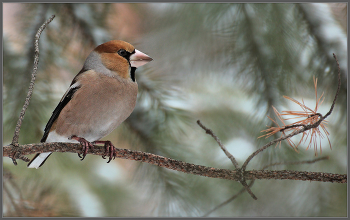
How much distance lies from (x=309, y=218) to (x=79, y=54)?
2.97 ft

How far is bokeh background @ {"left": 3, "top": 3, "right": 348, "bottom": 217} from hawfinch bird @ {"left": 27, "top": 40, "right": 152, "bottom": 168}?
0.21 feet

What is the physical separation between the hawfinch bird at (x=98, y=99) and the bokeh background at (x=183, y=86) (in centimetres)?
6

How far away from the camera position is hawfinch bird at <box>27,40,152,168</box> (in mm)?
875

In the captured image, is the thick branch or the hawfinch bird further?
the hawfinch bird

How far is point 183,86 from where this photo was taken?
1078mm

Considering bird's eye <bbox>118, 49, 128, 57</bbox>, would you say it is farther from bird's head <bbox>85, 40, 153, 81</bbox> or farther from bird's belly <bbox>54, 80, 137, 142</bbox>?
bird's belly <bbox>54, 80, 137, 142</bbox>

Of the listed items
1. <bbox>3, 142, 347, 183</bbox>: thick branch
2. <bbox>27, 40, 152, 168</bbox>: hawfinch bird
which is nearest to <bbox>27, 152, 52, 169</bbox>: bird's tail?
<bbox>27, 40, 152, 168</bbox>: hawfinch bird

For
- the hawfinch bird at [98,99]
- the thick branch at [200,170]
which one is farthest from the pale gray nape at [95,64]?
the thick branch at [200,170]

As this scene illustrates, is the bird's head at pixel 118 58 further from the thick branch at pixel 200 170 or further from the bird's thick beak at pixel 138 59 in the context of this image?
the thick branch at pixel 200 170

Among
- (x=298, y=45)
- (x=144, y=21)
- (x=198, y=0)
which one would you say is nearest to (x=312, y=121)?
(x=298, y=45)

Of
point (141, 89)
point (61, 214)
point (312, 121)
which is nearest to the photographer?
point (312, 121)

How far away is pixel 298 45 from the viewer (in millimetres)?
935

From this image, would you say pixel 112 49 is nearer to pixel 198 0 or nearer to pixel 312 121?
pixel 198 0

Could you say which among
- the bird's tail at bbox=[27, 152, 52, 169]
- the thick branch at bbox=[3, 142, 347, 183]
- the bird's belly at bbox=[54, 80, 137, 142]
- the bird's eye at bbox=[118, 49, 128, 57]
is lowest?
the bird's tail at bbox=[27, 152, 52, 169]
